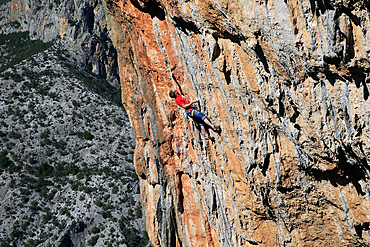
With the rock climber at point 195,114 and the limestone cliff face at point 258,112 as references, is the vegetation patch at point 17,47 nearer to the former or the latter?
the limestone cliff face at point 258,112

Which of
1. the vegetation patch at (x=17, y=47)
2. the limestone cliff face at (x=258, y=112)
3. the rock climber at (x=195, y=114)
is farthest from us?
the vegetation patch at (x=17, y=47)

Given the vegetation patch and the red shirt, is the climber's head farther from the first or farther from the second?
the vegetation patch

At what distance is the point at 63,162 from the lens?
46188 millimetres

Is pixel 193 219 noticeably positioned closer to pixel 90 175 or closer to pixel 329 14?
pixel 329 14

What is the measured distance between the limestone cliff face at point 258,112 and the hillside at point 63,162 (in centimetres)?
3005

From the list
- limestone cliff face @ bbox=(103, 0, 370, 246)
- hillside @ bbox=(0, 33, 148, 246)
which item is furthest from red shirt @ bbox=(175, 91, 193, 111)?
hillside @ bbox=(0, 33, 148, 246)

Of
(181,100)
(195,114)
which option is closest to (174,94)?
(181,100)

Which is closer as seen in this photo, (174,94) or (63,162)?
(174,94)

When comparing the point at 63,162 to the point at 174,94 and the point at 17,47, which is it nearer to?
the point at 17,47

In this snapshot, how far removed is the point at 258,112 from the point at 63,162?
145ft

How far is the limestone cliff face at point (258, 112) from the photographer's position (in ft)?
16.6

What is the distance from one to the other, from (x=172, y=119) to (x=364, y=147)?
7.04m

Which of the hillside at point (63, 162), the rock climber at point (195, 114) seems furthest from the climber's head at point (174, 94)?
the hillside at point (63, 162)

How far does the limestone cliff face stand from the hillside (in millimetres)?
30046
